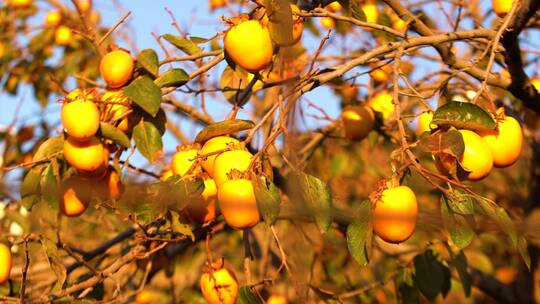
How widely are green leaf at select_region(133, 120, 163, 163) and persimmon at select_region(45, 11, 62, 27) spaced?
6.52ft

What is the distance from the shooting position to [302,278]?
0.83 meters

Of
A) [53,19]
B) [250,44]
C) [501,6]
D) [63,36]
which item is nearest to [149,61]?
[250,44]

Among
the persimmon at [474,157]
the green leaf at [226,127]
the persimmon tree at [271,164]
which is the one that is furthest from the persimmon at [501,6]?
the green leaf at [226,127]

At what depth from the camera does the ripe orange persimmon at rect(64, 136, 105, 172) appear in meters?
1.21

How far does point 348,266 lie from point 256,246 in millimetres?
528

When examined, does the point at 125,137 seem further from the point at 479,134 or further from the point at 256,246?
the point at 256,246

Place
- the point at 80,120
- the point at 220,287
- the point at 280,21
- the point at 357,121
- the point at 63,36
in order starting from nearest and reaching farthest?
the point at 280,21
the point at 80,120
the point at 220,287
the point at 357,121
the point at 63,36

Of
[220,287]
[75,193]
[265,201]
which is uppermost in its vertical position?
[265,201]

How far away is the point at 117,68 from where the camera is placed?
4.14 ft

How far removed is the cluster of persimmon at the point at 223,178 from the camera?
97cm

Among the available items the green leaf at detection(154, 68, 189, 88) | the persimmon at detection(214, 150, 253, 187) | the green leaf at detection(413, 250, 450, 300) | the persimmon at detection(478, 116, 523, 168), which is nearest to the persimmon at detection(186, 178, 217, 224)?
the persimmon at detection(214, 150, 253, 187)

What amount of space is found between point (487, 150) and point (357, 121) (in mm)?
640

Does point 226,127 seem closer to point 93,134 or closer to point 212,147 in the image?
point 212,147

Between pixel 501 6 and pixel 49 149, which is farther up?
pixel 501 6
